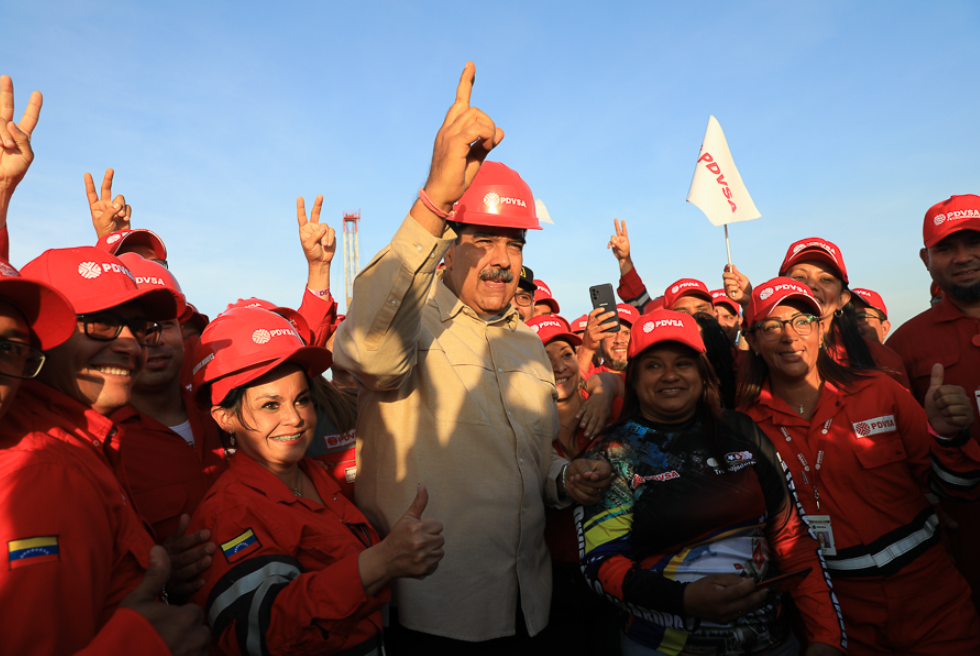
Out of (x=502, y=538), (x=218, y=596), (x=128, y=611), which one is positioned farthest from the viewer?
(x=502, y=538)

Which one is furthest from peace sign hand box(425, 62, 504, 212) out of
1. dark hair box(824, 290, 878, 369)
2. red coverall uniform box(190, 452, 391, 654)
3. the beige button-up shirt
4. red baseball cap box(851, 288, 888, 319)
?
red baseball cap box(851, 288, 888, 319)

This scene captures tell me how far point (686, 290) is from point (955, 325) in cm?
210

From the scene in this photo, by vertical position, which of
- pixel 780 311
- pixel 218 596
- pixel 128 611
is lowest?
pixel 218 596

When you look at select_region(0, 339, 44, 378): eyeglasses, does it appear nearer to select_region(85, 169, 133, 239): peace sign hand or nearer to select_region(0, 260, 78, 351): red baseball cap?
select_region(0, 260, 78, 351): red baseball cap

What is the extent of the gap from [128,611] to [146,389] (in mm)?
1648

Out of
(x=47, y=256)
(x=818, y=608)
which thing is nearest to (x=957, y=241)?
(x=818, y=608)

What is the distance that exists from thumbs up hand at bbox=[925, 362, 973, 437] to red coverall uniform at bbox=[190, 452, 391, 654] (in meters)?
2.87

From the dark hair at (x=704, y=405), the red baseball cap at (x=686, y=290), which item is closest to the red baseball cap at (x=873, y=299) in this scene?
the red baseball cap at (x=686, y=290)

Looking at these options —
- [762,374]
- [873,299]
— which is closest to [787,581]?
[762,374]

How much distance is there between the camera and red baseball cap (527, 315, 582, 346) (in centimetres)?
454

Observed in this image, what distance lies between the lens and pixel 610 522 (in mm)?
2771

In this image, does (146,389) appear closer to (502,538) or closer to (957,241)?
(502,538)

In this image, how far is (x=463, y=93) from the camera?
2184mm

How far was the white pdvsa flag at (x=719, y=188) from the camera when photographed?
20.8ft
